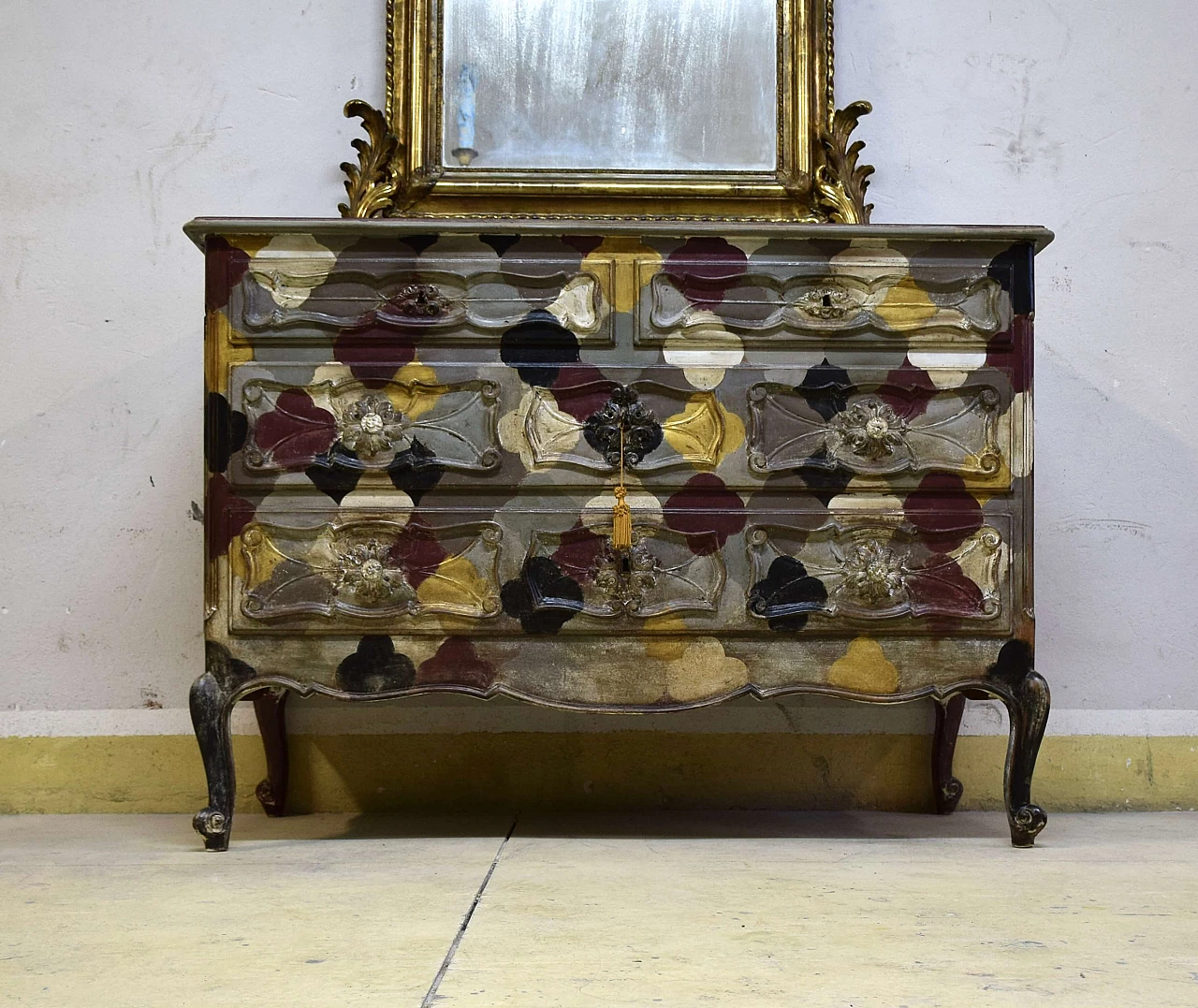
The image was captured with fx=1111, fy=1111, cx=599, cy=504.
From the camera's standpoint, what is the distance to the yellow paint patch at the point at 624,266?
2045mm

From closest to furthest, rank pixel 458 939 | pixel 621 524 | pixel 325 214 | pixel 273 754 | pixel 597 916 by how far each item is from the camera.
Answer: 1. pixel 458 939
2. pixel 597 916
3. pixel 621 524
4. pixel 273 754
5. pixel 325 214

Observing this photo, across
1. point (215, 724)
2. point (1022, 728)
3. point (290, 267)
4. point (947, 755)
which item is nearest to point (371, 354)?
point (290, 267)

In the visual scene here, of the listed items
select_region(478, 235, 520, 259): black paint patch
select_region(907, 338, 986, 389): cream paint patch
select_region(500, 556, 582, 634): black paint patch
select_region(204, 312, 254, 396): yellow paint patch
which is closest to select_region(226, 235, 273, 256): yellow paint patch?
select_region(204, 312, 254, 396): yellow paint patch

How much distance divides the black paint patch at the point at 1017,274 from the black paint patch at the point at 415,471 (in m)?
1.09

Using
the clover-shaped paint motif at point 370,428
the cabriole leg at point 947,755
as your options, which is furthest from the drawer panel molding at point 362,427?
the cabriole leg at point 947,755

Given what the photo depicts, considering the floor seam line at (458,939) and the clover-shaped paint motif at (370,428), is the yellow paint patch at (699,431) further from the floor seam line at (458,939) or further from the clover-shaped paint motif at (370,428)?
the floor seam line at (458,939)

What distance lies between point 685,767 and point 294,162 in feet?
5.62

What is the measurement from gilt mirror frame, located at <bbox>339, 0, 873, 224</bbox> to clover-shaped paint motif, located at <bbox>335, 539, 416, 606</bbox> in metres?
0.94

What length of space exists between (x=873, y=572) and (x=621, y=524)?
463 millimetres

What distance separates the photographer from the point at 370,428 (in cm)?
200

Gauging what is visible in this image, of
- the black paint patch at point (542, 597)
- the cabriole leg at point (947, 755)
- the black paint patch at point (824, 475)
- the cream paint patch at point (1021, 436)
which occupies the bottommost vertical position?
the cabriole leg at point (947, 755)

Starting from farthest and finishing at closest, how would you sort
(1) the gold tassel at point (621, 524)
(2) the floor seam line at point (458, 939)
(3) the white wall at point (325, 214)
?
1. (3) the white wall at point (325, 214)
2. (1) the gold tassel at point (621, 524)
3. (2) the floor seam line at point (458, 939)

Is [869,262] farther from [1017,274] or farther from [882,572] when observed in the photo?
[882,572]

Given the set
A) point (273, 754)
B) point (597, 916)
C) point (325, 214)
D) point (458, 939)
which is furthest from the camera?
point (325, 214)
